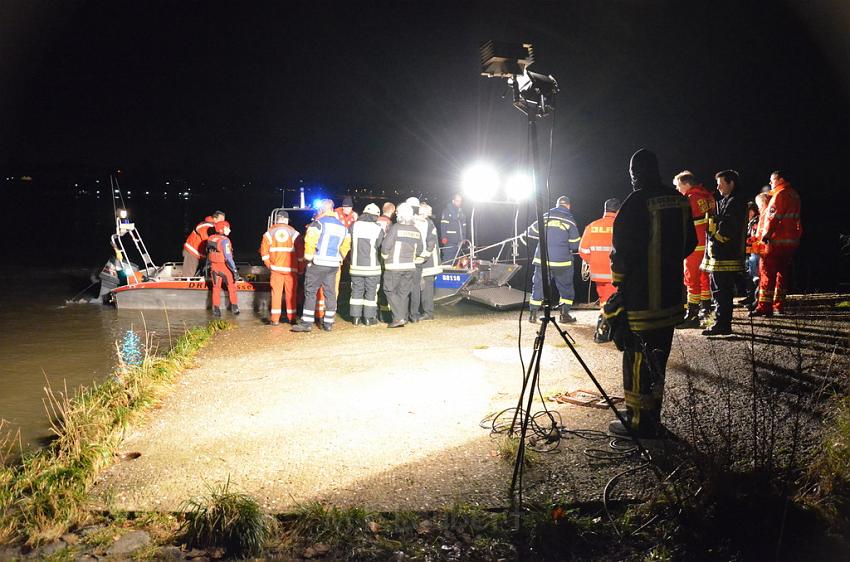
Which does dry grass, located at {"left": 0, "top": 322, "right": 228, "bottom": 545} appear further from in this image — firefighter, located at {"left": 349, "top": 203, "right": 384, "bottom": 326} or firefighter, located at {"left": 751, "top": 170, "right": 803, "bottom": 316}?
firefighter, located at {"left": 751, "top": 170, "right": 803, "bottom": 316}

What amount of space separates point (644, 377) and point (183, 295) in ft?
31.4

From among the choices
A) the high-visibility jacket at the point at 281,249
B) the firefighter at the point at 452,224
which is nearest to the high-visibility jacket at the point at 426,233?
the high-visibility jacket at the point at 281,249

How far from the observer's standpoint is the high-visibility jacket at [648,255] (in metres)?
4.19

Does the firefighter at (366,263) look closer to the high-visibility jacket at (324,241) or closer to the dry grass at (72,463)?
the high-visibility jacket at (324,241)

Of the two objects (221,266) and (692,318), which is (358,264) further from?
(692,318)

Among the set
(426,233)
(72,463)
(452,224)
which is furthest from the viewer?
(452,224)

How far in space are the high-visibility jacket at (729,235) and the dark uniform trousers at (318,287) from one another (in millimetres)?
5342

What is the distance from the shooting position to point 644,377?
13.8ft

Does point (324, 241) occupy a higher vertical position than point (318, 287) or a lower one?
higher

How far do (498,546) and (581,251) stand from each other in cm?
563

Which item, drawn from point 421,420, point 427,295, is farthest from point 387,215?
point 421,420

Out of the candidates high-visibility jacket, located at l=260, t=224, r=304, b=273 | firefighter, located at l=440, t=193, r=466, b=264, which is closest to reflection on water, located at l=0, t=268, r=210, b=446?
high-visibility jacket, located at l=260, t=224, r=304, b=273

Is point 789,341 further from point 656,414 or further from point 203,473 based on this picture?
point 203,473

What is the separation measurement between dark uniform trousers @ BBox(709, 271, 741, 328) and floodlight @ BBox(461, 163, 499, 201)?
5.29 m
